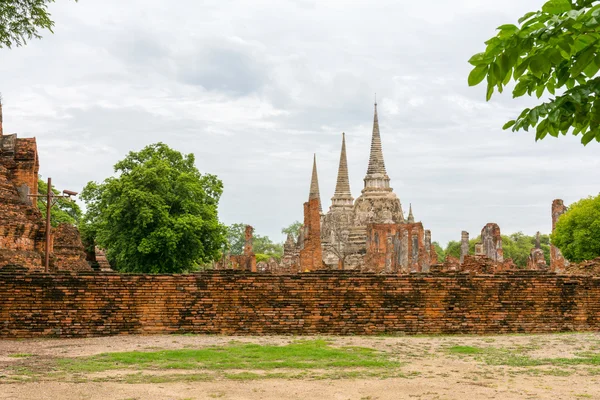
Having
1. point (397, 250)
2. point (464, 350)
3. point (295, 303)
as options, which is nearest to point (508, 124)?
point (464, 350)

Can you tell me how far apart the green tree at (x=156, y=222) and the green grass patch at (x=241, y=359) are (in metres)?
20.5

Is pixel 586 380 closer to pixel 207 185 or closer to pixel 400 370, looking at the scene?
pixel 400 370

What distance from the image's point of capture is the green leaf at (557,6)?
3670 mm

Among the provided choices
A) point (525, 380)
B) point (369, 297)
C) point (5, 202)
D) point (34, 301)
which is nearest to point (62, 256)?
point (5, 202)

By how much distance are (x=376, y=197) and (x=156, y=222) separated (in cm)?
4641

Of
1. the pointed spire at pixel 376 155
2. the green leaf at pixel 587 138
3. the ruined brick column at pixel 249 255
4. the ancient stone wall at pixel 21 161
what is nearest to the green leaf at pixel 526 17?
the green leaf at pixel 587 138

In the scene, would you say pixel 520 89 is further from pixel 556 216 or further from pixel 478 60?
pixel 556 216

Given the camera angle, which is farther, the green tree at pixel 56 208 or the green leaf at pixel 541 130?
the green tree at pixel 56 208

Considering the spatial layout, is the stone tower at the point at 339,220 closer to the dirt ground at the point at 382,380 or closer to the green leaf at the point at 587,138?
the dirt ground at the point at 382,380

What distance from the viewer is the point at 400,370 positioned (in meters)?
8.15

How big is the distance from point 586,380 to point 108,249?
27.1 metres

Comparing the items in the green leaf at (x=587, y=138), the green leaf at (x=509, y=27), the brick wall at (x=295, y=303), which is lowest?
the brick wall at (x=295, y=303)

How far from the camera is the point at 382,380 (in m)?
7.51

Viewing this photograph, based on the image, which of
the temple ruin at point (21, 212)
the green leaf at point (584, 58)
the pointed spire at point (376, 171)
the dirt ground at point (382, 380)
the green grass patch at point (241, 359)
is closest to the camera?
the green leaf at point (584, 58)
